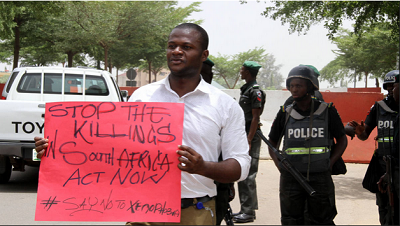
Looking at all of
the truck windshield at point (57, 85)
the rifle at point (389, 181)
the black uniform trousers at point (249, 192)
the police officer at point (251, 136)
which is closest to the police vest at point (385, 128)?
the rifle at point (389, 181)

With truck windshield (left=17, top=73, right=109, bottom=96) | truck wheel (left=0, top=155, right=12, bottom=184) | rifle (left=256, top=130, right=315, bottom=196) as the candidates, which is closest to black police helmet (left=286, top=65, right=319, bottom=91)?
rifle (left=256, top=130, right=315, bottom=196)

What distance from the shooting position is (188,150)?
6.86ft

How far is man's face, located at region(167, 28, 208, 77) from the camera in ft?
7.57

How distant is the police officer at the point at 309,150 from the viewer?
3777 millimetres

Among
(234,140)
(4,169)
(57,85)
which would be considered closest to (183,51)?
(234,140)

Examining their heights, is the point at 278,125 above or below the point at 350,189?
above

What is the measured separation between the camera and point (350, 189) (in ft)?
24.7

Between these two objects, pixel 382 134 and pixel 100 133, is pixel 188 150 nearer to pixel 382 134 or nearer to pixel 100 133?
pixel 100 133

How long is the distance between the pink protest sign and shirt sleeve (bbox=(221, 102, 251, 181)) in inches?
9.8

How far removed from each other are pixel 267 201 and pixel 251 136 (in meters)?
1.69

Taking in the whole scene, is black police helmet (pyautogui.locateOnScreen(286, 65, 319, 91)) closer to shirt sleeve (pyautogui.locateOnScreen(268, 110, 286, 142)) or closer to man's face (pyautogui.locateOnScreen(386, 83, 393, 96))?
shirt sleeve (pyautogui.locateOnScreen(268, 110, 286, 142))

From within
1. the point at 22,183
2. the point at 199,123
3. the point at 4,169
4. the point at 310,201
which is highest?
the point at 199,123

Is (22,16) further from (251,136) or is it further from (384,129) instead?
(384,129)

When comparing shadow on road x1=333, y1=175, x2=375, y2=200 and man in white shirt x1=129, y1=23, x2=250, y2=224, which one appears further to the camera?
shadow on road x1=333, y1=175, x2=375, y2=200
